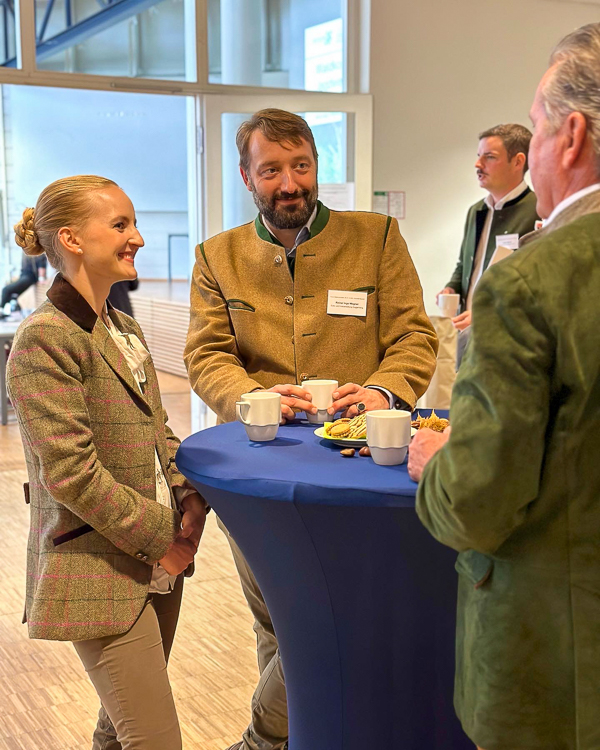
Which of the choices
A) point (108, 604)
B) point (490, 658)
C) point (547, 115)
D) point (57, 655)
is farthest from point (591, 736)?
point (57, 655)

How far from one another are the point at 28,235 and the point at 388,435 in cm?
86

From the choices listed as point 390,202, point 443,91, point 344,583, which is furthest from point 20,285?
point 344,583

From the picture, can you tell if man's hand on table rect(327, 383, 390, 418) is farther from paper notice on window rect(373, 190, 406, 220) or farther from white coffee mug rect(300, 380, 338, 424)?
paper notice on window rect(373, 190, 406, 220)

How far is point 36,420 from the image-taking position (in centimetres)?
166

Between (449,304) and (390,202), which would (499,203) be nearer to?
(449,304)

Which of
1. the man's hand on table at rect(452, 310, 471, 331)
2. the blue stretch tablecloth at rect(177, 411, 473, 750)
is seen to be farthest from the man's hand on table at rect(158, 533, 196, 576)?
the man's hand on table at rect(452, 310, 471, 331)

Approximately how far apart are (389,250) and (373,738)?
126 centimetres

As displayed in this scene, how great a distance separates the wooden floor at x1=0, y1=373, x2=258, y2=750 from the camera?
265cm

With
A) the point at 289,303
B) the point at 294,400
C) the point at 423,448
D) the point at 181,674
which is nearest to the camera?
the point at 423,448

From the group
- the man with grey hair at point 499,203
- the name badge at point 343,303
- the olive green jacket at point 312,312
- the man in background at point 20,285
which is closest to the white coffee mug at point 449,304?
the man with grey hair at point 499,203

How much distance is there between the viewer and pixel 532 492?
3.72 ft

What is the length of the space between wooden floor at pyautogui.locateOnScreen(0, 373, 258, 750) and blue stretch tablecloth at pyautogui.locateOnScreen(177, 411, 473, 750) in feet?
3.01

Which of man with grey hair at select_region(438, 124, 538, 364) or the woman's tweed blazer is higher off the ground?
man with grey hair at select_region(438, 124, 538, 364)

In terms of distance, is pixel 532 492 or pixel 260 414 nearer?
pixel 532 492
